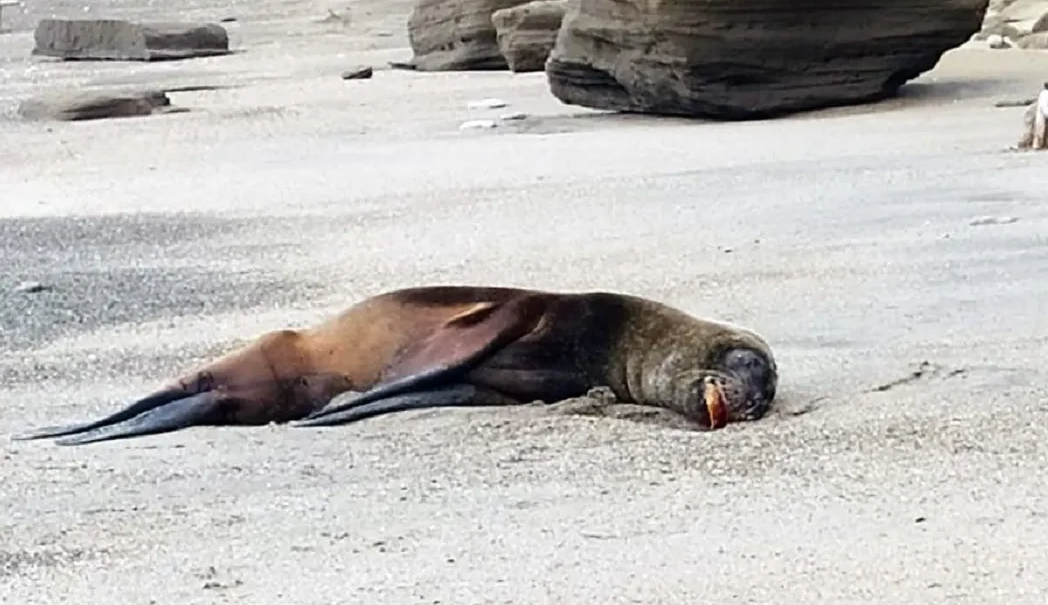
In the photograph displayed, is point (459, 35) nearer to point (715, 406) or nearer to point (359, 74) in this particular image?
point (359, 74)

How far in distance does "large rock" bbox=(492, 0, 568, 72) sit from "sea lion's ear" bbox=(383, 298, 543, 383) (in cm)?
826

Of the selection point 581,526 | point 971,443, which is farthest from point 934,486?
point 581,526

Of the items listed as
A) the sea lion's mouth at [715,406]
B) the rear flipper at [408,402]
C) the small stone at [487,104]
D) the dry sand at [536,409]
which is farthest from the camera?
the small stone at [487,104]

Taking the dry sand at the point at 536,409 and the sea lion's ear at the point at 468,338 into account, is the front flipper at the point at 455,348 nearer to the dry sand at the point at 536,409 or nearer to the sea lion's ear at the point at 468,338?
the sea lion's ear at the point at 468,338

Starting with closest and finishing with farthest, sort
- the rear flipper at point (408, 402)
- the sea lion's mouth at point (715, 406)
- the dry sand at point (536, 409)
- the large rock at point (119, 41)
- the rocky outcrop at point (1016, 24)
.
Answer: the dry sand at point (536, 409) → the sea lion's mouth at point (715, 406) → the rear flipper at point (408, 402) → the rocky outcrop at point (1016, 24) → the large rock at point (119, 41)

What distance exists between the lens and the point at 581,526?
3.16 m

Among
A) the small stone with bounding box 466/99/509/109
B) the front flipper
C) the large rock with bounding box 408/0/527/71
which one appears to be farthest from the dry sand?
the large rock with bounding box 408/0/527/71

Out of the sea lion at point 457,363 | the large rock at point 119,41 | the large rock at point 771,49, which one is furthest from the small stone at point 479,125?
the large rock at point 119,41

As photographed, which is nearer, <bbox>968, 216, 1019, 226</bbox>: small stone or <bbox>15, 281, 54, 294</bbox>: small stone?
<bbox>15, 281, 54, 294</bbox>: small stone

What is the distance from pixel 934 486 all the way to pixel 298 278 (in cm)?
306

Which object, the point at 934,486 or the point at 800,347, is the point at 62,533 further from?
the point at 800,347

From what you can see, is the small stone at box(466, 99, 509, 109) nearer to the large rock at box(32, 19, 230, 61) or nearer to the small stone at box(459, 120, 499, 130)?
the small stone at box(459, 120, 499, 130)

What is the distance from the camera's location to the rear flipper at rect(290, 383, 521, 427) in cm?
404

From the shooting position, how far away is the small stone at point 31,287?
598 centimetres
